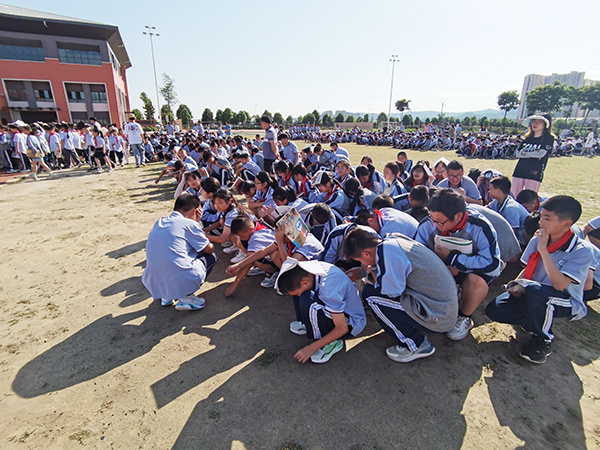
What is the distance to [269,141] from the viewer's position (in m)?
7.27

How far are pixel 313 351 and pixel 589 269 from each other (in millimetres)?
2311

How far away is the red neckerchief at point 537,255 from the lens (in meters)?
2.48

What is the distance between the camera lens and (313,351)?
251cm

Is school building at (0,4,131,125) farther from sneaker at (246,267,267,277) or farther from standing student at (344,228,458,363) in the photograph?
standing student at (344,228,458,363)

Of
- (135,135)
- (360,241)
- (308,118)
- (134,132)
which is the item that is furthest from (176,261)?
(308,118)

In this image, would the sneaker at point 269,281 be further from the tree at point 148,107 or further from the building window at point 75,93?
the tree at point 148,107

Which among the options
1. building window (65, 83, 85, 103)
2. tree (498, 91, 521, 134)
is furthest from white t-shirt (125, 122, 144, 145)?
tree (498, 91, 521, 134)

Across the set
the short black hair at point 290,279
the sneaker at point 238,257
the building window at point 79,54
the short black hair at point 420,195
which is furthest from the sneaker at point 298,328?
the building window at point 79,54

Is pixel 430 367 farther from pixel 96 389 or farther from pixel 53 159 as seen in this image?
pixel 53 159

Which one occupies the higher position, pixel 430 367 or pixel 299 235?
pixel 299 235

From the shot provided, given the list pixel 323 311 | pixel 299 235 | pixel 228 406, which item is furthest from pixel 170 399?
pixel 299 235

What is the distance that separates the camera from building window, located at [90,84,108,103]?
98.2 feet

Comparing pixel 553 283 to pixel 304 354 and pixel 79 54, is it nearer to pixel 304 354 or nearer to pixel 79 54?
pixel 304 354

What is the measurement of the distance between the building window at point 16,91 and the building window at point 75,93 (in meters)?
3.28
